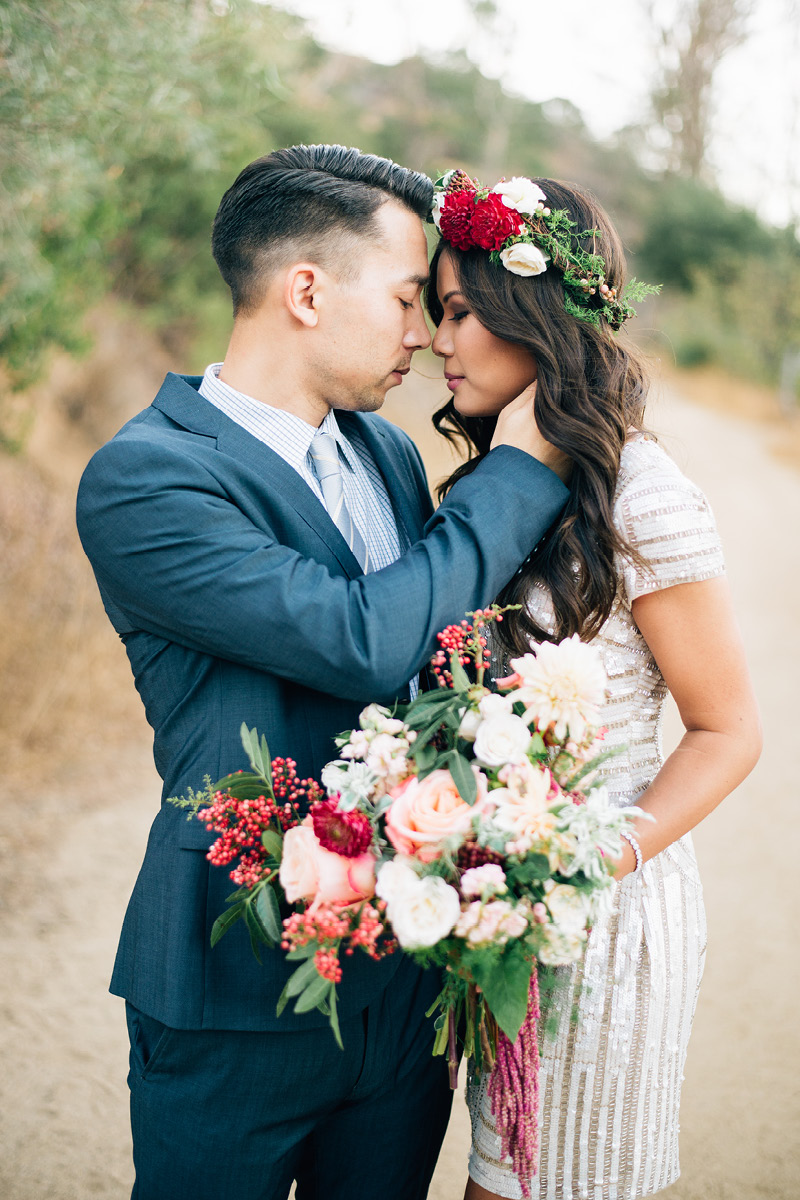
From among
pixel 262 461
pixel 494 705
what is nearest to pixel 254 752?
pixel 494 705

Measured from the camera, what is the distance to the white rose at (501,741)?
1.44 meters

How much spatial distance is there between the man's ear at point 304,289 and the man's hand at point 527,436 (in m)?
0.49

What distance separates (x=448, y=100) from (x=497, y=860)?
90.6 feet

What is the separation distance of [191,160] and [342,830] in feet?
26.3

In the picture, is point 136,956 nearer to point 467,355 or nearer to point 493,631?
point 493,631

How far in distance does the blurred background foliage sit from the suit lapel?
1.03m

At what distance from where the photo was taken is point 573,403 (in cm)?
202

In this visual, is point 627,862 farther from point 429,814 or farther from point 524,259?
point 524,259

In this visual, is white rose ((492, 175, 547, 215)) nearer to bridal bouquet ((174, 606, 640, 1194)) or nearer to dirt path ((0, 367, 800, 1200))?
dirt path ((0, 367, 800, 1200))

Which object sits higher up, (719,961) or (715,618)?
(715,618)

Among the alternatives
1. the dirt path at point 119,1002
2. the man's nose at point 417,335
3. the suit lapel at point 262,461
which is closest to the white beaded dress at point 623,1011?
the dirt path at point 119,1002

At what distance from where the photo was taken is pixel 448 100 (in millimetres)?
25438

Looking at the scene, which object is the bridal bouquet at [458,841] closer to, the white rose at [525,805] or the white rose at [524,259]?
the white rose at [525,805]

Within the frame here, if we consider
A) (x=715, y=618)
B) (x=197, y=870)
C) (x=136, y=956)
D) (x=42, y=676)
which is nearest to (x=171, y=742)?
(x=197, y=870)
